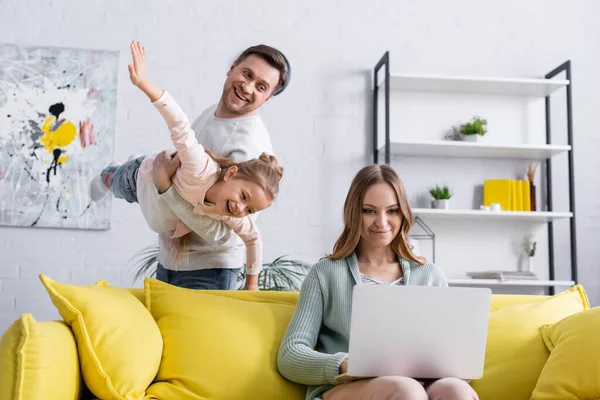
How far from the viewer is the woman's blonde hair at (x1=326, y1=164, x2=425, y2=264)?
2.27 m

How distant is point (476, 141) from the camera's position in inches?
158

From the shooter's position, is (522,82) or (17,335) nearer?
(17,335)

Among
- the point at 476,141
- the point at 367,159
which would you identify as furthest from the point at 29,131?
the point at 476,141

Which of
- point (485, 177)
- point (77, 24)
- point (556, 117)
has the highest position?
point (77, 24)

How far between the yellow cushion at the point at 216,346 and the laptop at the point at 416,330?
30 cm

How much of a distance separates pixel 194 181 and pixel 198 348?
463 millimetres

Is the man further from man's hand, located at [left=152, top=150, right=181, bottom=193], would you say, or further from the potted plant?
the potted plant

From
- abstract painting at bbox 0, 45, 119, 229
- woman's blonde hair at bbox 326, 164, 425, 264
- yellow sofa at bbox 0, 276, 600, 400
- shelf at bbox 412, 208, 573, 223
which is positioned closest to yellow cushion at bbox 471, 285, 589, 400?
yellow sofa at bbox 0, 276, 600, 400

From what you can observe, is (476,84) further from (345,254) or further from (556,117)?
(345,254)

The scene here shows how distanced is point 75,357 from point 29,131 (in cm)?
232

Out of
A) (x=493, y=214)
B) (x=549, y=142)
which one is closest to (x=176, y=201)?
(x=493, y=214)

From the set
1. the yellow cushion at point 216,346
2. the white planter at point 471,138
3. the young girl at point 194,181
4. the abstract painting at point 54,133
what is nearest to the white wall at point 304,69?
the abstract painting at point 54,133

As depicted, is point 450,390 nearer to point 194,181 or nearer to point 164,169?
point 194,181

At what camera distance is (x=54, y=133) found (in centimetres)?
387
